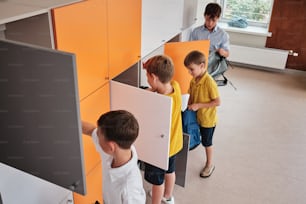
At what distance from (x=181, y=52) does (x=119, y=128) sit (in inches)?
54.7

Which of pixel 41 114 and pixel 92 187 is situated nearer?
pixel 41 114

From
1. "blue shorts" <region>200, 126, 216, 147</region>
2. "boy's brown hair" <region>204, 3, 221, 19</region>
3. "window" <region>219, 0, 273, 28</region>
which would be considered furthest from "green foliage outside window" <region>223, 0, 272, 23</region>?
"blue shorts" <region>200, 126, 216, 147</region>

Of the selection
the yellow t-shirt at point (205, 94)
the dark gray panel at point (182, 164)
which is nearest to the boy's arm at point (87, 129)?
the dark gray panel at point (182, 164)

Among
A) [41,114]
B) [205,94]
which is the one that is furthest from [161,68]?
[41,114]

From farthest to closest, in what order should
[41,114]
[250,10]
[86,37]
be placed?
[250,10] < [86,37] < [41,114]

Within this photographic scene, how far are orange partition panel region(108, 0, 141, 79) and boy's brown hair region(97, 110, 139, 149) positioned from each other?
0.53 metres

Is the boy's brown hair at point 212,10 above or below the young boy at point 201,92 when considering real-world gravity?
above

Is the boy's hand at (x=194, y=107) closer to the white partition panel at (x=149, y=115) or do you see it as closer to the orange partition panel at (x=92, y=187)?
the white partition panel at (x=149, y=115)

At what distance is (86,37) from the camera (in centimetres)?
159

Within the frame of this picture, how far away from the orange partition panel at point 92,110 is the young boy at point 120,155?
304 mm

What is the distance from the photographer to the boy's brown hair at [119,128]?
1415mm

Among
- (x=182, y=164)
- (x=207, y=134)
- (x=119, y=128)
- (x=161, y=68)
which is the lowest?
(x=182, y=164)

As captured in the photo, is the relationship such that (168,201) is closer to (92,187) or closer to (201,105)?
(92,187)

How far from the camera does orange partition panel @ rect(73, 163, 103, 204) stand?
199cm
